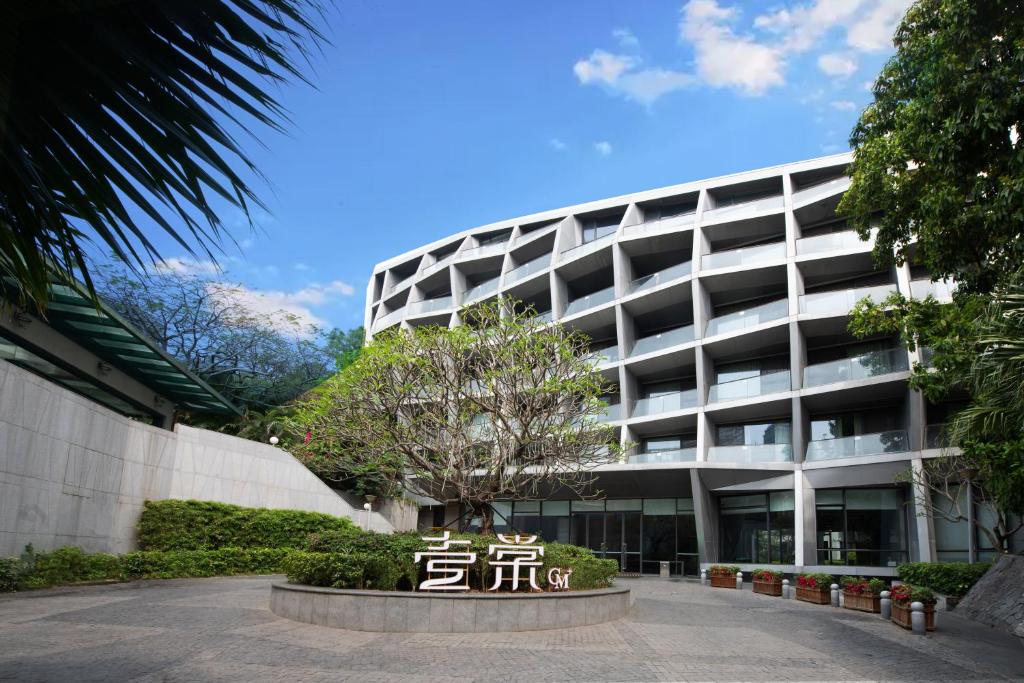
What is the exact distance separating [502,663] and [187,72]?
10.2m

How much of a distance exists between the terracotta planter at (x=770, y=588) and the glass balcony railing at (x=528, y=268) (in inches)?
829

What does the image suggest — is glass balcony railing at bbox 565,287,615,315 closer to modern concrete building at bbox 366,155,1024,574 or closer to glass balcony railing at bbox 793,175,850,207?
modern concrete building at bbox 366,155,1024,574

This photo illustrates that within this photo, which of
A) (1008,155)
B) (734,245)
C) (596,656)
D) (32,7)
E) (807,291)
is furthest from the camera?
(734,245)

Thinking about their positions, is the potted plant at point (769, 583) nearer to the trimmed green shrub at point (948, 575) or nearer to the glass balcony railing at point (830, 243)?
the trimmed green shrub at point (948, 575)

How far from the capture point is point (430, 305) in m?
47.7

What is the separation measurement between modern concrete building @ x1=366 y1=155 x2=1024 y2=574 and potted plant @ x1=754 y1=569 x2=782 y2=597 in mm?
5113

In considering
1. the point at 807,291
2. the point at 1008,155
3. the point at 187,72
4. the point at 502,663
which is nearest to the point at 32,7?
the point at 187,72

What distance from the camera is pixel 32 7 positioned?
269 centimetres

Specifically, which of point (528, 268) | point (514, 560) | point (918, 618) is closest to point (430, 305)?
point (528, 268)

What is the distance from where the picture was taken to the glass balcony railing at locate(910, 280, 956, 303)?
2822 centimetres

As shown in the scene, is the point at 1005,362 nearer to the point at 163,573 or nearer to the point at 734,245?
the point at 163,573

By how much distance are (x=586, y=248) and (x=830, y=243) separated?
12231mm

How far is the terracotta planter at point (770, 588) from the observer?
2484cm

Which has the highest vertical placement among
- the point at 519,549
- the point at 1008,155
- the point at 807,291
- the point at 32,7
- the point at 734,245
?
the point at 734,245
